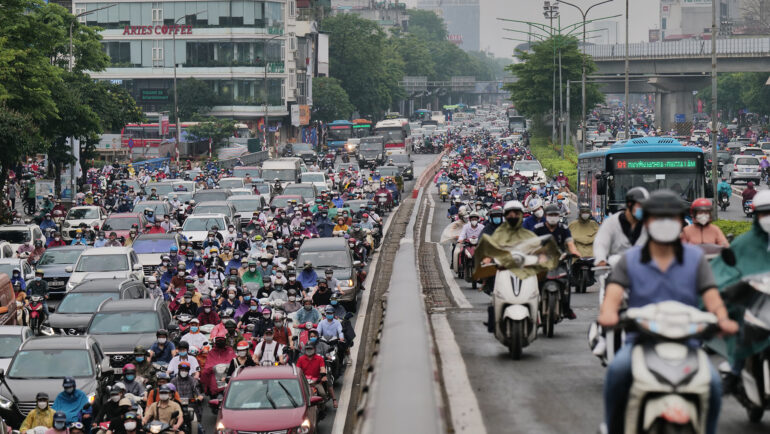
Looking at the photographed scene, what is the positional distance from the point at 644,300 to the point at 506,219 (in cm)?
637

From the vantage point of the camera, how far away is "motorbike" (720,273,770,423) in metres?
9.50

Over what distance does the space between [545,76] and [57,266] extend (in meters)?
82.2

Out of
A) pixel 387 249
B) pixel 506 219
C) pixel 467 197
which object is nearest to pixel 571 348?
pixel 506 219

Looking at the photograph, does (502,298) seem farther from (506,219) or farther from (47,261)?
(47,261)

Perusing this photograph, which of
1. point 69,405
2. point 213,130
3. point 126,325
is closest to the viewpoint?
point 69,405

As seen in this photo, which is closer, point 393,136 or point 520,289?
point 520,289

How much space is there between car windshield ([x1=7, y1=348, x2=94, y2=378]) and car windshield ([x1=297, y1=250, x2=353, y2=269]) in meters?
10.1

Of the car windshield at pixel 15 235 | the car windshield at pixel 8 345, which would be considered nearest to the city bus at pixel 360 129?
the car windshield at pixel 15 235

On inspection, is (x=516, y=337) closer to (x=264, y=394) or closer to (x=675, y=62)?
(x=264, y=394)

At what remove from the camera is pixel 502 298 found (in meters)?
14.4

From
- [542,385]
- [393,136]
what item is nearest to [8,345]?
[542,385]

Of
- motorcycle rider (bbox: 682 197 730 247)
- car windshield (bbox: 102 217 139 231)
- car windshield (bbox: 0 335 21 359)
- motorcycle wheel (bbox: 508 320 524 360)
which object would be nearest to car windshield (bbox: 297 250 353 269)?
car windshield (bbox: 0 335 21 359)

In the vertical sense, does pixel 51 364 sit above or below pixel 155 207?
below

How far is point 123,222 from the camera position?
3997cm
